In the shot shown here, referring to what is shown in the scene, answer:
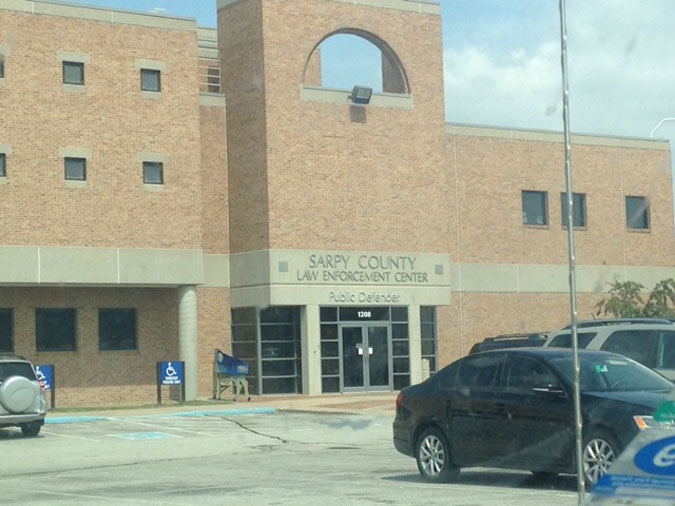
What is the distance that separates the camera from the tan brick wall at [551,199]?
4609 centimetres

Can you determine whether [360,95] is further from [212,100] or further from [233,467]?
[233,467]

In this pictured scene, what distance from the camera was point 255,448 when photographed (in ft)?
76.4

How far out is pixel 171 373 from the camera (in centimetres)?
3766

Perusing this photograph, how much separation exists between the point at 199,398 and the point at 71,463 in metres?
18.7

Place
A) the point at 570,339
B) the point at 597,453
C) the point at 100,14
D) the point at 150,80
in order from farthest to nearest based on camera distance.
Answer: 1. the point at 150,80
2. the point at 100,14
3. the point at 570,339
4. the point at 597,453

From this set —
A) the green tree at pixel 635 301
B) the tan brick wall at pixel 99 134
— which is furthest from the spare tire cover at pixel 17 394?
the green tree at pixel 635 301

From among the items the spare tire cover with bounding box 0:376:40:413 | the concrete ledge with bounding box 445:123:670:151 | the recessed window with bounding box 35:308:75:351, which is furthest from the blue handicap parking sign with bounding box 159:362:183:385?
the concrete ledge with bounding box 445:123:670:151

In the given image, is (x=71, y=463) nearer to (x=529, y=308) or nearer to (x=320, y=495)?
(x=320, y=495)

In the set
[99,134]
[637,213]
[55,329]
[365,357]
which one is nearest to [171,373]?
[55,329]

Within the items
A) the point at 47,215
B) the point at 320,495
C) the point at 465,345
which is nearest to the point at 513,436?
the point at 320,495

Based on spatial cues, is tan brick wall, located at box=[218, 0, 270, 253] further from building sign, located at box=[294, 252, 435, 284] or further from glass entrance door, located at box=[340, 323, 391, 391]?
glass entrance door, located at box=[340, 323, 391, 391]

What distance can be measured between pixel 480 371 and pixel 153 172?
957 inches

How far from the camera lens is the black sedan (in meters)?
13.4

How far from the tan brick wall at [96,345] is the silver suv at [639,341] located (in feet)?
68.0
